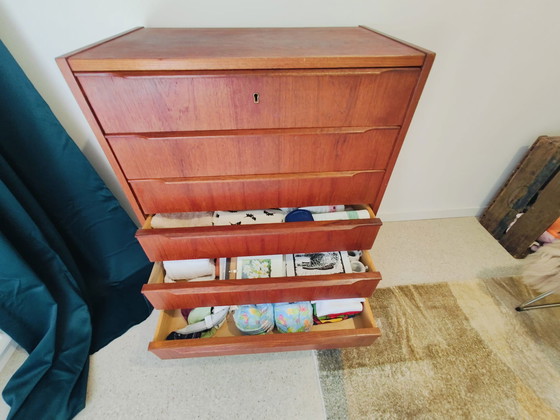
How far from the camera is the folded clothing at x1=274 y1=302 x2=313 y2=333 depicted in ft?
3.00

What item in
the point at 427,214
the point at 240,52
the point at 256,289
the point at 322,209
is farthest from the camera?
the point at 427,214

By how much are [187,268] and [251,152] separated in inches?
17.7

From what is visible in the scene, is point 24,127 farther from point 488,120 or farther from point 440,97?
point 488,120

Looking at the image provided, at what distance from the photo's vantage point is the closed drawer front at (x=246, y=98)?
1.78 feet

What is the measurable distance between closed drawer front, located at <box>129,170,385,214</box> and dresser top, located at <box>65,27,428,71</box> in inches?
10.8

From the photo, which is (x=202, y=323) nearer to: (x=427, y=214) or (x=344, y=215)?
(x=344, y=215)

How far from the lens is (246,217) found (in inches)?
33.5

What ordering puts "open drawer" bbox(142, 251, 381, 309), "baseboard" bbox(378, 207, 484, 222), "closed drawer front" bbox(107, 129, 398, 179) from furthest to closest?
"baseboard" bbox(378, 207, 484, 222), "open drawer" bbox(142, 251, 381, 309), "closed drawer front" bbox(107, 129, 398, 179)

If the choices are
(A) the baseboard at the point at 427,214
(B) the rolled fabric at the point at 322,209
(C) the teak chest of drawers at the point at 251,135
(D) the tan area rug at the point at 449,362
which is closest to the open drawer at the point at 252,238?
(C) the teak chest of drawers at the point at 251,135

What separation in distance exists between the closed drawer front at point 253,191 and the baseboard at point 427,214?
828 mm

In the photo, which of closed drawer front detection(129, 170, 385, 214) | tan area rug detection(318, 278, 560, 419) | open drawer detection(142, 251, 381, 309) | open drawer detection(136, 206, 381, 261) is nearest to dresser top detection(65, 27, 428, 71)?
closed drawer front detection(129, 170, 385, 214)

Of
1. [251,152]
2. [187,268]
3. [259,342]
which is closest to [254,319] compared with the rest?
[259,342]

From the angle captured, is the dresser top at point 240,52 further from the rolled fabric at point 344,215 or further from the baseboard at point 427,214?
the baseboard at point 427,214

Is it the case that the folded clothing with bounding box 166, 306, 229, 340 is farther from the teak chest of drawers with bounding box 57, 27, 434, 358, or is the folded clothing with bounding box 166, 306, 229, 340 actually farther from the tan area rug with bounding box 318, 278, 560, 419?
the tan area rug with bounding box 318, 278, 560, 419
